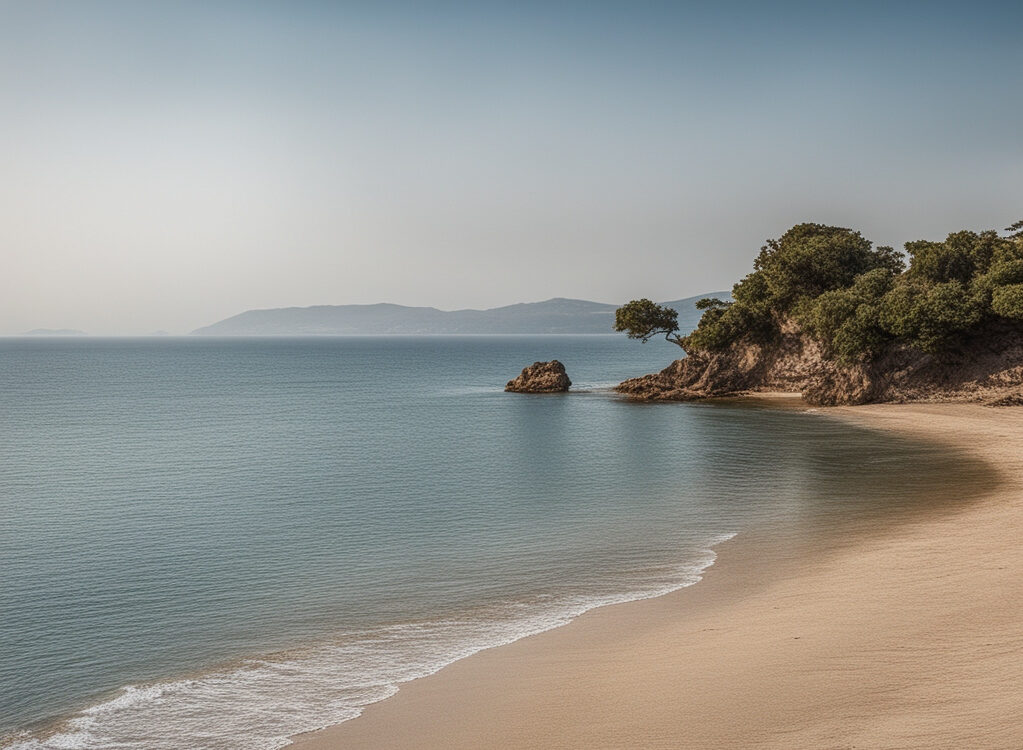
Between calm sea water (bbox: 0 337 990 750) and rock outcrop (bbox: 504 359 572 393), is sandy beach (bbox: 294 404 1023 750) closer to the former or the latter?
calm sea water (bbox: 0 337 990 750)

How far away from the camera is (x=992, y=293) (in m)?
59.3

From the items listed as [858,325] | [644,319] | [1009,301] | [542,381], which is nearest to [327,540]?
[858,325]

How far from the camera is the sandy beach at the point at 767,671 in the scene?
35.3ft

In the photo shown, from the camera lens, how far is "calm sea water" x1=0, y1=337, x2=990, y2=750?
46.6 feet

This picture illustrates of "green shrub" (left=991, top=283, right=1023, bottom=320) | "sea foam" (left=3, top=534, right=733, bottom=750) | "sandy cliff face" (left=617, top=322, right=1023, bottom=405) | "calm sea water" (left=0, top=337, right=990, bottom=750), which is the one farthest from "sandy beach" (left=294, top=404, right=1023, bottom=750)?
"sandy cliff face" (left=617, top=322, right=1023, bottom=405)

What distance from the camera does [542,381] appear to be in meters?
84.9

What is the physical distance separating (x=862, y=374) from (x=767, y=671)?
55779mm

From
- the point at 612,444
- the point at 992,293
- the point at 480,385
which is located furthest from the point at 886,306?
the point at 480,385

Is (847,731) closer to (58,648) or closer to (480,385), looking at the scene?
(58,648)

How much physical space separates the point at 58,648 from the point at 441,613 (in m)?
7.85

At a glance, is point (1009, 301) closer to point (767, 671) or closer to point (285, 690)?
point (767, 671)

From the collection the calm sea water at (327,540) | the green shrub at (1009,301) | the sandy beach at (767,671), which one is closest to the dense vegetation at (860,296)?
the green shrub at (1009,301)

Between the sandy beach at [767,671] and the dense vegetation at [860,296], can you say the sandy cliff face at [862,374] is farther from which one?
the sandy beach at [767,671]

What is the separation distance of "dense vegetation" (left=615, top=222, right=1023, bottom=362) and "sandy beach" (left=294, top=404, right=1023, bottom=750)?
44490 mm
